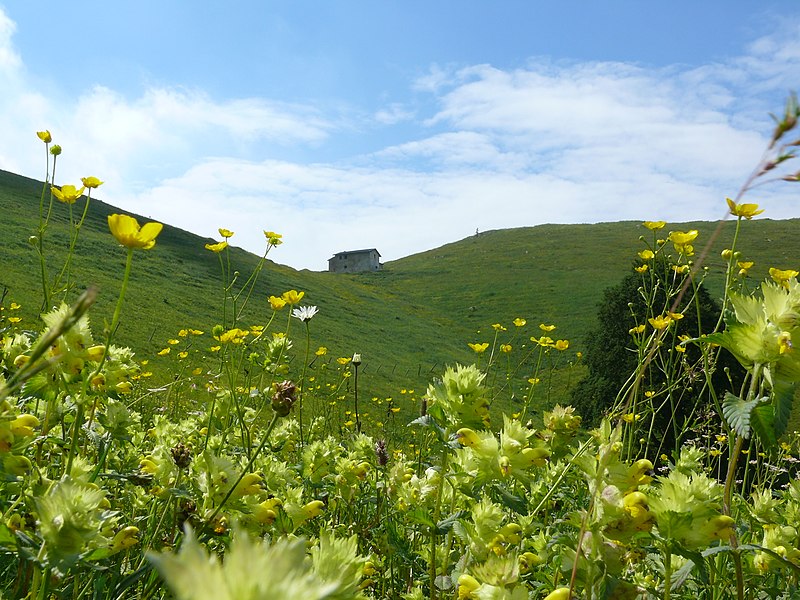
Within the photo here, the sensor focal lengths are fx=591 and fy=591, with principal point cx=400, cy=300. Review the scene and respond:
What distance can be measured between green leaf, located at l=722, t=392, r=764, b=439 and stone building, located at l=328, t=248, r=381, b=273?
7299cm

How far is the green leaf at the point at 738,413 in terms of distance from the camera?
4.20 ft

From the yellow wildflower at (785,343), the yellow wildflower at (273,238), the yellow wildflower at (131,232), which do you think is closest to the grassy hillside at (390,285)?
the yellow wildflower at (273,238)

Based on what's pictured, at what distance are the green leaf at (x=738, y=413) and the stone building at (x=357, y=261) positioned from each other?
72987 mm

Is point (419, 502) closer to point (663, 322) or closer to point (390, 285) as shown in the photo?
point (663, 322)

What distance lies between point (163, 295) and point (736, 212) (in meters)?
25.6

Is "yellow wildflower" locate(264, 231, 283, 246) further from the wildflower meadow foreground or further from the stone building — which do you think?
the stone building

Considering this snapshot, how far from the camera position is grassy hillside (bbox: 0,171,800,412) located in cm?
2284

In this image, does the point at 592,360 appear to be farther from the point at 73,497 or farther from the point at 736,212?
the point at 73,497

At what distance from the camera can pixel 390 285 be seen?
55812mm

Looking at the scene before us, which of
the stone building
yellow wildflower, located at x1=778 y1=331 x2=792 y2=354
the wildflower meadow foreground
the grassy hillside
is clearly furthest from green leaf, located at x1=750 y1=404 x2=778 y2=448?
the stone building

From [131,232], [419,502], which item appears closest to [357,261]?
[419,502]

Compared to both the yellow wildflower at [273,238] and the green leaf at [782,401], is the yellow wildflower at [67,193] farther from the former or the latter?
the green leaf at [782,401]

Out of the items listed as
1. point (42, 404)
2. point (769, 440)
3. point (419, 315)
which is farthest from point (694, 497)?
point (419, 315)

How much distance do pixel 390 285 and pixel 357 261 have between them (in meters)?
20.9
